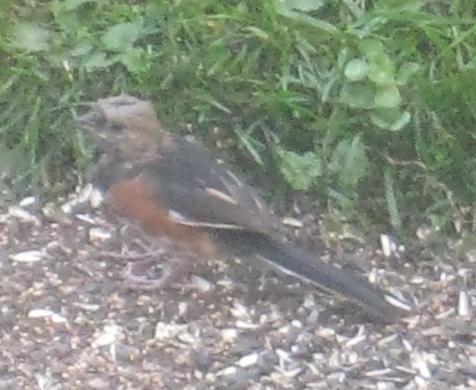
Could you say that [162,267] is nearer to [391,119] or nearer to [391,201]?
[391,201]

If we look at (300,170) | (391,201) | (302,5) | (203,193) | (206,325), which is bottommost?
(206,325)

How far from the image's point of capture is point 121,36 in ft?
17.8

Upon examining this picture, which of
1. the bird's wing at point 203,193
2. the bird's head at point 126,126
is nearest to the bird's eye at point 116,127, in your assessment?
the bird's head at point 126,126

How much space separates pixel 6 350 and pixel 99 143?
693 mm

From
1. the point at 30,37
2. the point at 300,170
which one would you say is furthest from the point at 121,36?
the point at 300,170

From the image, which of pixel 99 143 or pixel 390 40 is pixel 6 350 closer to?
pixel 99 143

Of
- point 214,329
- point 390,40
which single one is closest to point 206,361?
point 214,329

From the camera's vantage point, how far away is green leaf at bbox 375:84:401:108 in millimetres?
5141

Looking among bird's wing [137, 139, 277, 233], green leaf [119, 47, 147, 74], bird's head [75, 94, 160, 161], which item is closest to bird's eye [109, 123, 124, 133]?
bird's head [75, 94, 160, 161]

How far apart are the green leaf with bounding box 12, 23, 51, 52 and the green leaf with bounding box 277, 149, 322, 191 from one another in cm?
91

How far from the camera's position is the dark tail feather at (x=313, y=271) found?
4848 millimetres

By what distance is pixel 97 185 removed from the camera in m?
5.12

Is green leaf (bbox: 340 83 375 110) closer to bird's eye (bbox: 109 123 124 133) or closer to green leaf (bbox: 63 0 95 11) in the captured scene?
bird's eye (bbox: 109 123 124 133)

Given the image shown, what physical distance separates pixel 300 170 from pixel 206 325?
0.60 meters
